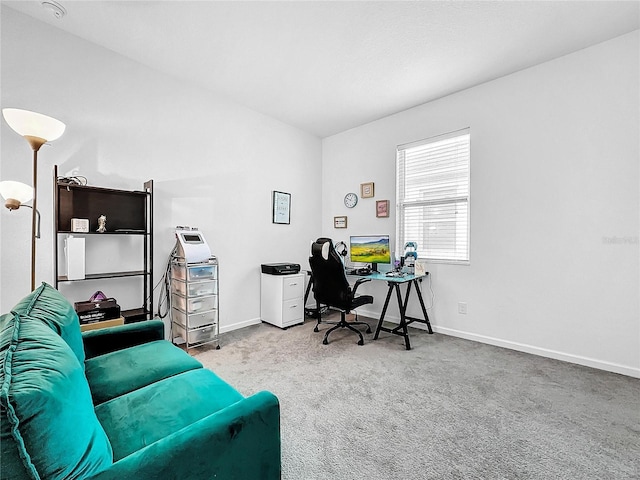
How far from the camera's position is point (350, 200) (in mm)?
4449

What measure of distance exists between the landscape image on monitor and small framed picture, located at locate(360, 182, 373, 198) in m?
0.69

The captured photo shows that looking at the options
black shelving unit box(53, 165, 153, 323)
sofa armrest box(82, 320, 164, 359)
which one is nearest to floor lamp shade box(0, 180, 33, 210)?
black shelving unit box(53, 165, 153, 323)

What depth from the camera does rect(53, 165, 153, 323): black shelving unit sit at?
94.5 inches

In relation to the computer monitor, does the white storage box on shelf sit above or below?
below

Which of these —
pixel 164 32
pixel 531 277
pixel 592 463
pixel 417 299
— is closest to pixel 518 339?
pixel 531 277

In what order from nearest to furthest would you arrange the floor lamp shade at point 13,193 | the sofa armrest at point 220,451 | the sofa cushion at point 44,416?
1. the sofa cushion at point 44,416
2. the sofa armrest at point 220,451
3. the floor lamp shade at point 13,193

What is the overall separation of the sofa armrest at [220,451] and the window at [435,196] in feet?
9.83

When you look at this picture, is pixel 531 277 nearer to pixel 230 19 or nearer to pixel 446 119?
pixel 446 119

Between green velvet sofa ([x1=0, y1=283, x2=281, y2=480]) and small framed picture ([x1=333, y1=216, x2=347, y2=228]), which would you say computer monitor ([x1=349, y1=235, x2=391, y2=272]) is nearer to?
small framed picture ([x1=333, y1=216, x2=347, y2=228])

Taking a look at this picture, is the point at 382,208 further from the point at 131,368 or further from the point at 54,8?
the point at 54,8

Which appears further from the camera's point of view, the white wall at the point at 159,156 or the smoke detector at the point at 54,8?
the white wall at the point at 159,156

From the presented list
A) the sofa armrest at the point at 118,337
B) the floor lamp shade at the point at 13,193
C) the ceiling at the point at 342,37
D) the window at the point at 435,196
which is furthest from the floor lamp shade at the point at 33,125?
the window at the point at 435,196

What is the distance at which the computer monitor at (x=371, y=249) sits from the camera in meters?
3.77

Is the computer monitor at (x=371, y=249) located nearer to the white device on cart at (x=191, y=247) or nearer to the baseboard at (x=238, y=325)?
the baseboard at (x=238, y=325)
